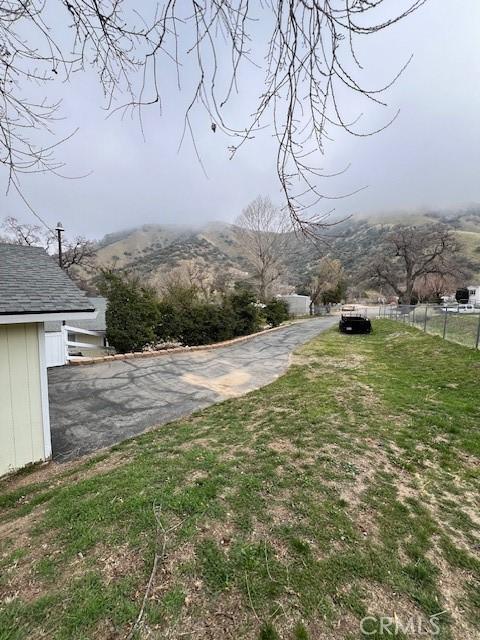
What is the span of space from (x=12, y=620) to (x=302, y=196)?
2.77 meters

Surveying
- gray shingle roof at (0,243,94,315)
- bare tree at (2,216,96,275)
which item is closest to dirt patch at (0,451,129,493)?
gray shingle roof at (0,243,94,315)

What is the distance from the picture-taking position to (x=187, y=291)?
12.3 metres

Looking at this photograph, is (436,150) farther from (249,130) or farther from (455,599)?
(455,599)

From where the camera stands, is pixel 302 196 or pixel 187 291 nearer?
pixel 302 196

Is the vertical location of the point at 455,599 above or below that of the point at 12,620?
below

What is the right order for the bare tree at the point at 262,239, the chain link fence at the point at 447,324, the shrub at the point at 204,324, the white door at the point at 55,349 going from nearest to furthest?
the white door at the point at 55,349
the chain link fence at the point at 447,324
the shrub at the point at 204,324
the bare tree at the point at 262,239

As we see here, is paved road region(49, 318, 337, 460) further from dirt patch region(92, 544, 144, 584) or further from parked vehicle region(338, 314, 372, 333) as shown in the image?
parked vehicle region(338, 314, 372, 333)

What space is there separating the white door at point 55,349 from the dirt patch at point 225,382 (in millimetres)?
4104

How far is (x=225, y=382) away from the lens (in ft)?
23.2

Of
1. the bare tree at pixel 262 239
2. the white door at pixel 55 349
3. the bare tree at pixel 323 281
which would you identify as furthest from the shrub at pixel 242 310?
the bare tree at pixel 323 281

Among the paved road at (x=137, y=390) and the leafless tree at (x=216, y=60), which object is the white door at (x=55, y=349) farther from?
the leafless tree at (x=216, y=60)

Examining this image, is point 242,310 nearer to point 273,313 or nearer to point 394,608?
point 273,313

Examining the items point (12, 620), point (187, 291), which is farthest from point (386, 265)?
point (12, 620)

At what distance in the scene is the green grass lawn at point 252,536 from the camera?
62.3 inches
